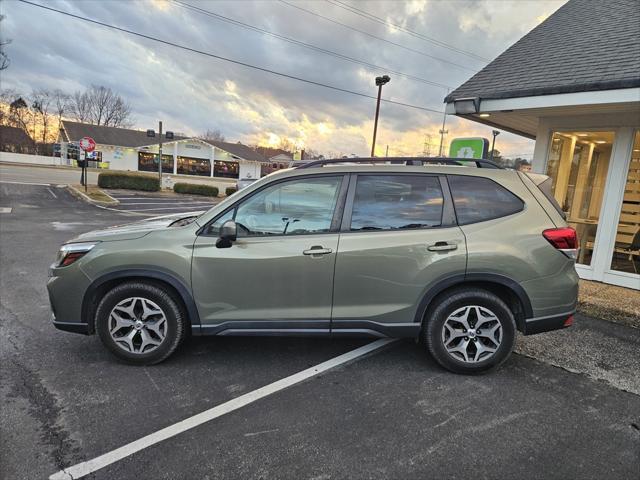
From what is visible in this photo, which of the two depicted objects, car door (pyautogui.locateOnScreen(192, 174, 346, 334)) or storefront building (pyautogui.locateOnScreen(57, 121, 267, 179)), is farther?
storefront building (pyautogui.locateOnScreen(57, 121, 267, 179))

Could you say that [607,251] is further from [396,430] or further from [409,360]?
[396,430]

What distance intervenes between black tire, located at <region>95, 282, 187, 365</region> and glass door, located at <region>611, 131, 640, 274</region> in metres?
7.02

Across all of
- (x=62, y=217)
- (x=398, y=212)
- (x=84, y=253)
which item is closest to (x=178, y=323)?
(x=84, y=253)

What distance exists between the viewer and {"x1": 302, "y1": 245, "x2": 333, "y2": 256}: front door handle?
325 centimetres

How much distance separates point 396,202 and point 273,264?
1.19 m

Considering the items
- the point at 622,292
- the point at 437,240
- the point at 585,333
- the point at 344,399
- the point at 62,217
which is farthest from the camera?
the point at 62,217

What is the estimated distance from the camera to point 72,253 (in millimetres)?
3381

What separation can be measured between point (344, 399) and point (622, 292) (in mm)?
5518

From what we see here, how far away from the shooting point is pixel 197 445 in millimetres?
2471

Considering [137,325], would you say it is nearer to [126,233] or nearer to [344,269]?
[126,233]

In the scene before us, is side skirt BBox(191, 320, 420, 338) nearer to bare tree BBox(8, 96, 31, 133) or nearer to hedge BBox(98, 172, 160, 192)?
hedge BBox(98, 172, 160, 192)

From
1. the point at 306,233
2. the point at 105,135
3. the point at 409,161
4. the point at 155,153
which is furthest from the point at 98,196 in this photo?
the point at 105,135

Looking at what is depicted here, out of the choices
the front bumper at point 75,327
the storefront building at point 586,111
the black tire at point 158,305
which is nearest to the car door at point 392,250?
the black tire at point 158,305

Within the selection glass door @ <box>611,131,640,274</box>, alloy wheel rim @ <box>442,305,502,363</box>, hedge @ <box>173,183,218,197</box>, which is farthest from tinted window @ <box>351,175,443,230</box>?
hedge @ <box>173,183,218,197</box>
